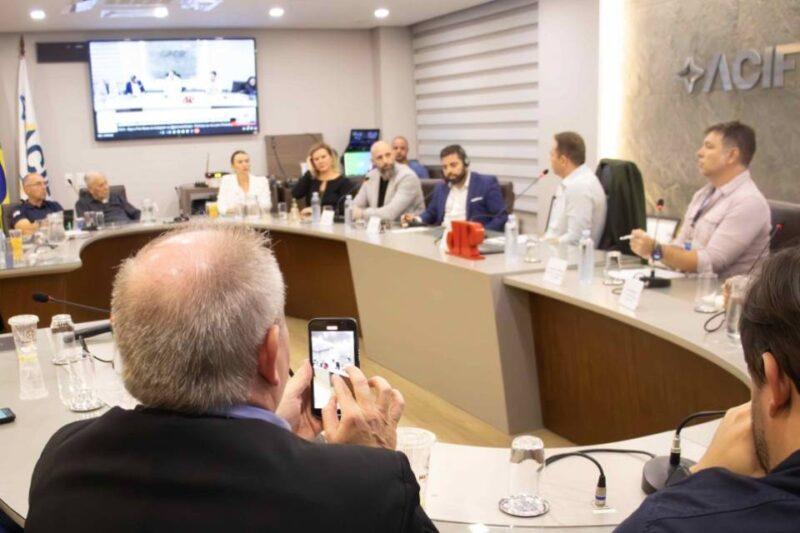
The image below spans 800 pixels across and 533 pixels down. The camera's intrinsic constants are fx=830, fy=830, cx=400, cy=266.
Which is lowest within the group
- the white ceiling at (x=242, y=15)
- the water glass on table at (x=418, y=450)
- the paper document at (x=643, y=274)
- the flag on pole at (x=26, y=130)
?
the water glass on table at (x=418, y=450)

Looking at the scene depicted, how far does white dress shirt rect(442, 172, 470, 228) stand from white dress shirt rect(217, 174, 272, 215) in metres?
1.75

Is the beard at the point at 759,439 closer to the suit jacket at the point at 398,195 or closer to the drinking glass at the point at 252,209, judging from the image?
the suit jacket at the point at 398,195

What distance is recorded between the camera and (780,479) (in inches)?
34.5

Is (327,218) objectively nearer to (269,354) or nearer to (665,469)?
(665,469)

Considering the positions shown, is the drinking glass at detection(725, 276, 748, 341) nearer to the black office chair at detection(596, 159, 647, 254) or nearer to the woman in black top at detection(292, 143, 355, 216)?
the black office chair at detection(596, 159, 647, 254)

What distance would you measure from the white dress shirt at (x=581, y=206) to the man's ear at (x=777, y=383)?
341cm

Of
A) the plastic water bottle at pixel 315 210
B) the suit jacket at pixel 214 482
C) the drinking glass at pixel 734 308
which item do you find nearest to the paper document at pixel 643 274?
the drinking glass at pixel 734 308

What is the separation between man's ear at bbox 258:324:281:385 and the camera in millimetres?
1101

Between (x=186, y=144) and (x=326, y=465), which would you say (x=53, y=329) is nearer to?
(x=326, y=465)

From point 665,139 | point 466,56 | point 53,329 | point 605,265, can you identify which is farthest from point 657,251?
point 466,56

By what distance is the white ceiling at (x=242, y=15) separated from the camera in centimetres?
702

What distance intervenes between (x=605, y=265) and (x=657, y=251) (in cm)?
38

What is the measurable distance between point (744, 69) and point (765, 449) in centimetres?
483

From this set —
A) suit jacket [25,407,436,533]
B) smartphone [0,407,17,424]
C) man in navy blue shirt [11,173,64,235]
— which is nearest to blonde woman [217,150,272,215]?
man in navy blue shirt [11,173,64,235]
